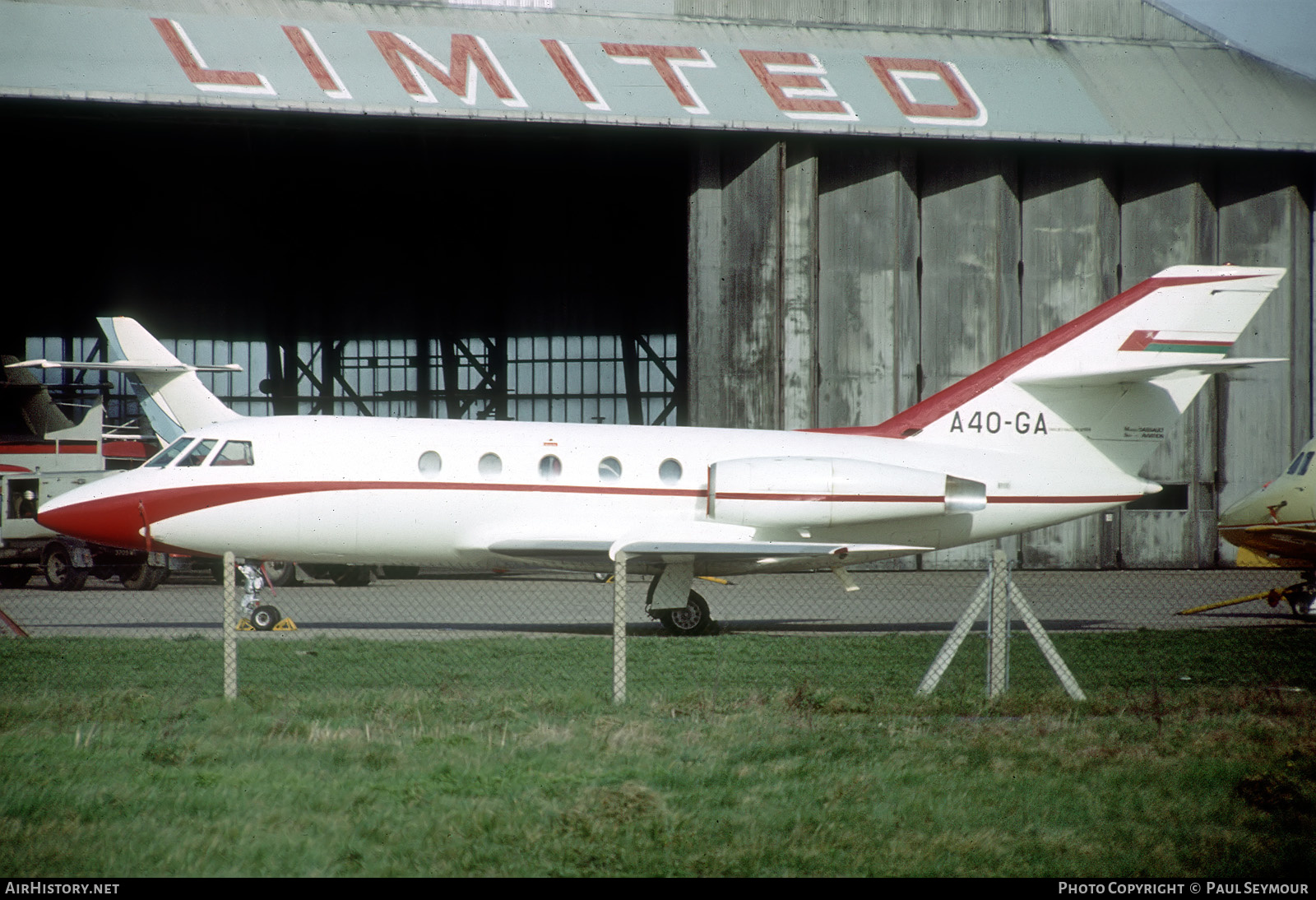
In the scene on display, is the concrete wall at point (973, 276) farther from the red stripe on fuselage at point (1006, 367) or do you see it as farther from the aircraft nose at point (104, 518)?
the aircraft nose at point (104, 518)

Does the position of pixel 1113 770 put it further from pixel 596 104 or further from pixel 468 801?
pixel 596 104

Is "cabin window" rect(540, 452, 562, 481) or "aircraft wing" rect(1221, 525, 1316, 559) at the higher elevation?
"cabin window" rect(540, 452, 562, 481)

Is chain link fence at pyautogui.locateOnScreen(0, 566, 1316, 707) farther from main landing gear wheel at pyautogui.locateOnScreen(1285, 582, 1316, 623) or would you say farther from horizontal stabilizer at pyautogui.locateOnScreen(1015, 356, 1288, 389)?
horizontal stabilizer at pyautogui.locateOnScreen(1015, 356, 1288, 389)

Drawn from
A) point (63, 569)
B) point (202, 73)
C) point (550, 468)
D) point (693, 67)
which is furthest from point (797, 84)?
point (63, 569)

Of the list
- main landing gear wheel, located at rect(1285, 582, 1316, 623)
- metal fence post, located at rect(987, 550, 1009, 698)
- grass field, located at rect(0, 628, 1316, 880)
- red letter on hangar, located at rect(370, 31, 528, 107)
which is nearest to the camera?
grass field, located at rect(0, 628, 1316, 880)

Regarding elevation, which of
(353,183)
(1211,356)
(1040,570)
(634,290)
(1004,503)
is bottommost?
(1040,570)

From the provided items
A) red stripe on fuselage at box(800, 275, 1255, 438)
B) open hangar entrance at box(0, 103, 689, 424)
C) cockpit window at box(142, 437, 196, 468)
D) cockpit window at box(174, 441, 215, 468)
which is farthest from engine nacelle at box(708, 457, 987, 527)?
open hangar entrance at box(0, 103, 689, 424)

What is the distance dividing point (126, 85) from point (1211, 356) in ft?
68.3

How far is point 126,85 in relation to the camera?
24.0 m

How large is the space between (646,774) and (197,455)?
33.5 feet

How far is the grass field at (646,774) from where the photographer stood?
5.85 metres

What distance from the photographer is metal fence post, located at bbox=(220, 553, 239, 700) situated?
949 cm

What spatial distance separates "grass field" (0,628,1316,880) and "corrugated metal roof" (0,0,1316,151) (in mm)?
16802

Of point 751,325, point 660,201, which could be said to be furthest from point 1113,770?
point 660,201
